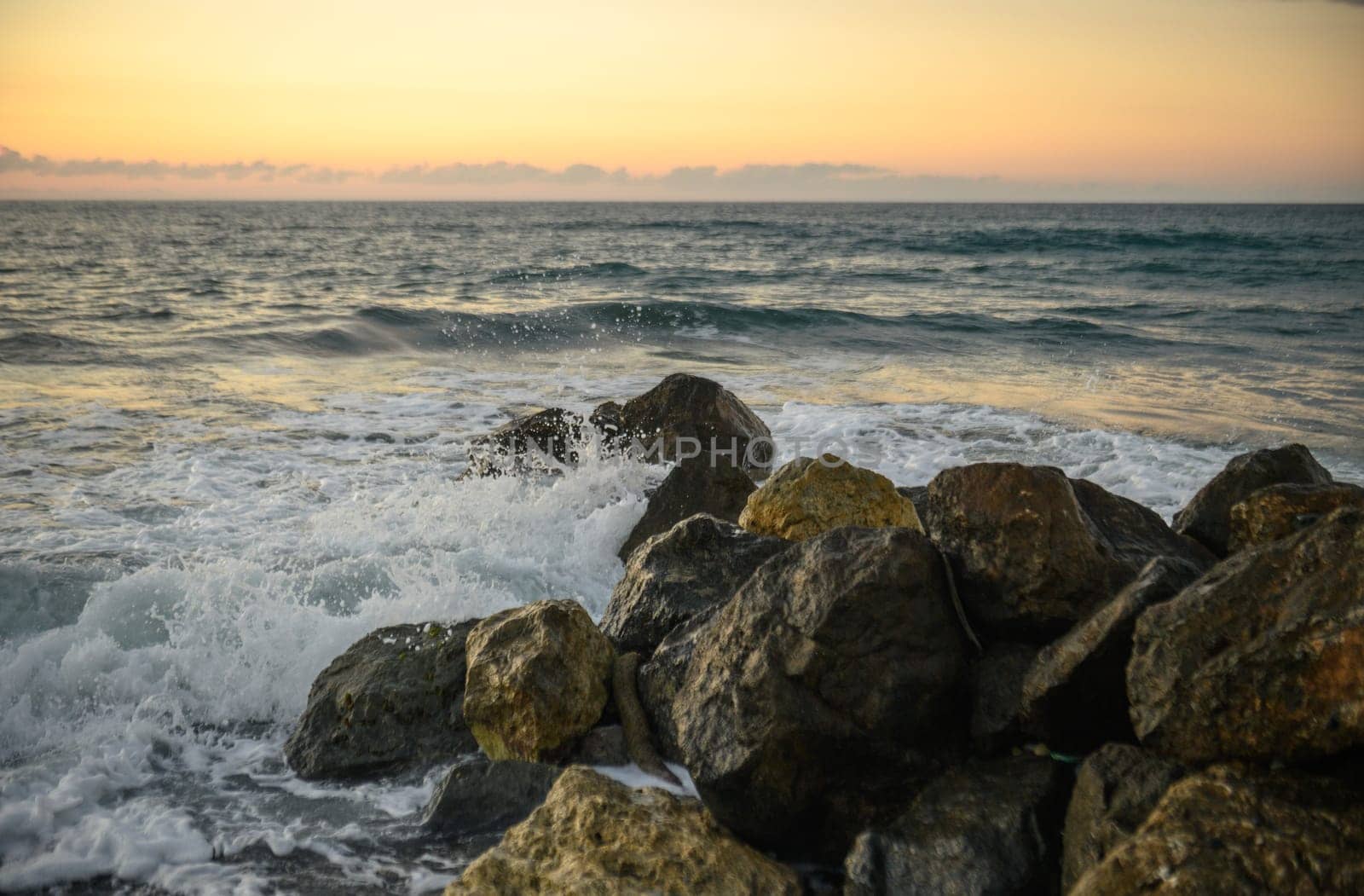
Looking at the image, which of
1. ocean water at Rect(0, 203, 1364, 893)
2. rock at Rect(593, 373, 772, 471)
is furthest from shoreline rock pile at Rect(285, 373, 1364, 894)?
rock at Rect(593, 373, 772, 471)

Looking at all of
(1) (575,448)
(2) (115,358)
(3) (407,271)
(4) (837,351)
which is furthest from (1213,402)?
(3) (407,271)

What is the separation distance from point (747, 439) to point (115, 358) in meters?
10.4

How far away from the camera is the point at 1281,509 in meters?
3.59

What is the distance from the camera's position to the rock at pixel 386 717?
3.92m

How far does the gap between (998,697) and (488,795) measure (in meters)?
1.82

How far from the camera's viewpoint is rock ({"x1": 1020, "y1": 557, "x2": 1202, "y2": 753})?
2.80 metres

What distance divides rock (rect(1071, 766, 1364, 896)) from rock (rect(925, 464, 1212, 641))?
974 millimetres

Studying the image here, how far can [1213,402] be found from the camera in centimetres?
1112

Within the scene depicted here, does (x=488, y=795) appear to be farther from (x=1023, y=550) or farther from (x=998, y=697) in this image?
(x=1023, y=550)

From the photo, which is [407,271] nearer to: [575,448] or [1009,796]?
[575,448]

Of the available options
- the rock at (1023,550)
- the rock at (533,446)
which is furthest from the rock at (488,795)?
the rock at (533,446)

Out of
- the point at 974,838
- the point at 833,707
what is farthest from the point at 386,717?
the point at 974,838

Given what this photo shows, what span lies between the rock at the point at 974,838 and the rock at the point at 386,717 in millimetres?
1874

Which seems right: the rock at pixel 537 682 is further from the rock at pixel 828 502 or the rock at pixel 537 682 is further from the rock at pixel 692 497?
the rock at pixel 692 497
